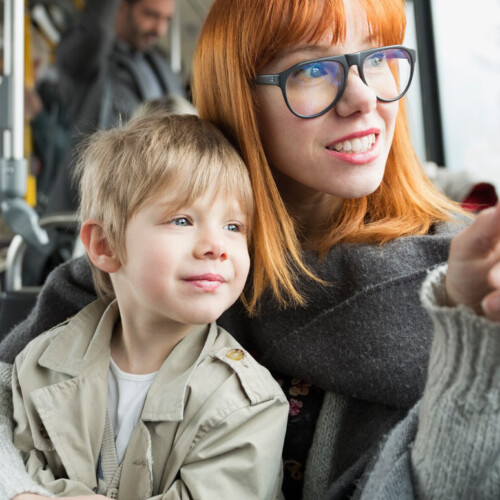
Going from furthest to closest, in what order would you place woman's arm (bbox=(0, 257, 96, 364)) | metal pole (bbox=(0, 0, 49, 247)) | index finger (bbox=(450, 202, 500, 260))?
1. metal pole (bbox=(0, 0, 49, 247))
2. woman's arm (bbox=(0, 257, 96, 364))
3. index finger (bbox=(450, 202, 500, 260))

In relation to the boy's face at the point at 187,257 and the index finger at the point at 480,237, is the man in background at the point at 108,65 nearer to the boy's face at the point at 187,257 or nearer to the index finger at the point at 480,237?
the boy's face at the point at 187,257

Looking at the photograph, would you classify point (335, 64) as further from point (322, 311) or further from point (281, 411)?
point (281, 411)

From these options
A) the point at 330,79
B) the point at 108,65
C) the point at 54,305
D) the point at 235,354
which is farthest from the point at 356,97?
the point at 108,65

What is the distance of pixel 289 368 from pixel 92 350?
305mm

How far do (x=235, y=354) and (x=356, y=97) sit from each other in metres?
0.42

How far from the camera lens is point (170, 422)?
0.96 m

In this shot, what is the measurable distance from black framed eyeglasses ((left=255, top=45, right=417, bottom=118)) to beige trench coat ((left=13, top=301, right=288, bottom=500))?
0.38 m

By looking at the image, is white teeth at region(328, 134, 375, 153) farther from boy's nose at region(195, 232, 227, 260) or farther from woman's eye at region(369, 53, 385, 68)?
boy's nose at region(195, 232, 227, 260)

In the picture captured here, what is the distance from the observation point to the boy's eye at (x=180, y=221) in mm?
968

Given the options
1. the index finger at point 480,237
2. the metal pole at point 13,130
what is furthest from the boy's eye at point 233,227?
the metal pole at point 13,130

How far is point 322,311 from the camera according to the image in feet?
3.54

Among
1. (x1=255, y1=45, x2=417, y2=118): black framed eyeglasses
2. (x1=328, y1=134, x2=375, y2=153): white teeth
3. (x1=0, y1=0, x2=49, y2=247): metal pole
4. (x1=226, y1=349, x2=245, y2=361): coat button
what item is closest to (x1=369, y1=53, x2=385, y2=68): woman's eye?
(x1=255, y1=45, x2=417, y2=118): black framed eyeglasses

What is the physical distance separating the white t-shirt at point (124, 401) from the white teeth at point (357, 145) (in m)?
0.45

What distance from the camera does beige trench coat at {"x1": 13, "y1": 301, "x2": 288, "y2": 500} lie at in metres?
0.90
